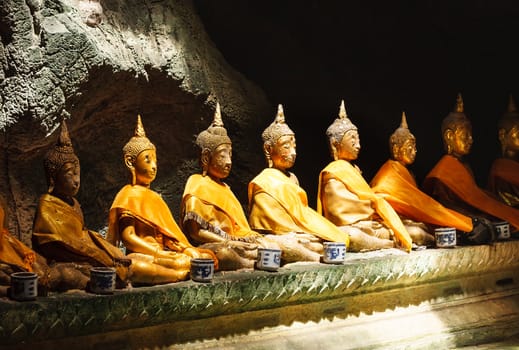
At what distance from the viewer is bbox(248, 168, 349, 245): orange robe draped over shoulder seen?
22.4ft

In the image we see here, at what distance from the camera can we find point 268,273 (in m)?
6.17

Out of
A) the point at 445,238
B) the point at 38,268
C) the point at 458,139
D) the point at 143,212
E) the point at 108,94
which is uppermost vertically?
the point at 108,94

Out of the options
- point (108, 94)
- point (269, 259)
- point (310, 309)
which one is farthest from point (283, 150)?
point (108, 94)

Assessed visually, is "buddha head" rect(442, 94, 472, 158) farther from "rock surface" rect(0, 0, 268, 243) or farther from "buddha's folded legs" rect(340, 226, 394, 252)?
"rock surface" rect(0, 0, 268, 243)

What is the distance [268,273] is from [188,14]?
2581mm

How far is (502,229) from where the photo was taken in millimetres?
7730

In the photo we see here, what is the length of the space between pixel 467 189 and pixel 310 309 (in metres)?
2.18

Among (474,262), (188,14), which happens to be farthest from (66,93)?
(474,262)

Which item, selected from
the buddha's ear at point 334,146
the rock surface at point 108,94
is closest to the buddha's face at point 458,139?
the buddha's ear at point 334,146

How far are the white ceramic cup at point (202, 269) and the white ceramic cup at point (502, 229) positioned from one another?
2.89 meters

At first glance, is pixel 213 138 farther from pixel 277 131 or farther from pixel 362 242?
pixel 362 242

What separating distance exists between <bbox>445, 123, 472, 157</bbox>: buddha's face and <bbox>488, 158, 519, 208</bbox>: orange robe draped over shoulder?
0.44 m

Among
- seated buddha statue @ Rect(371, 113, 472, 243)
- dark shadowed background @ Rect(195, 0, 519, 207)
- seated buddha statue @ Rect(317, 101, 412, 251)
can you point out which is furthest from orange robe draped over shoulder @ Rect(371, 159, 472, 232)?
dark shadowed background @ Rect(195, 0, 519, 207)

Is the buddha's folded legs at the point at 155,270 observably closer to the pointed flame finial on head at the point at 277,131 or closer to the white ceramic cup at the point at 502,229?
the pointed flame finial on head at the point at 277,131
